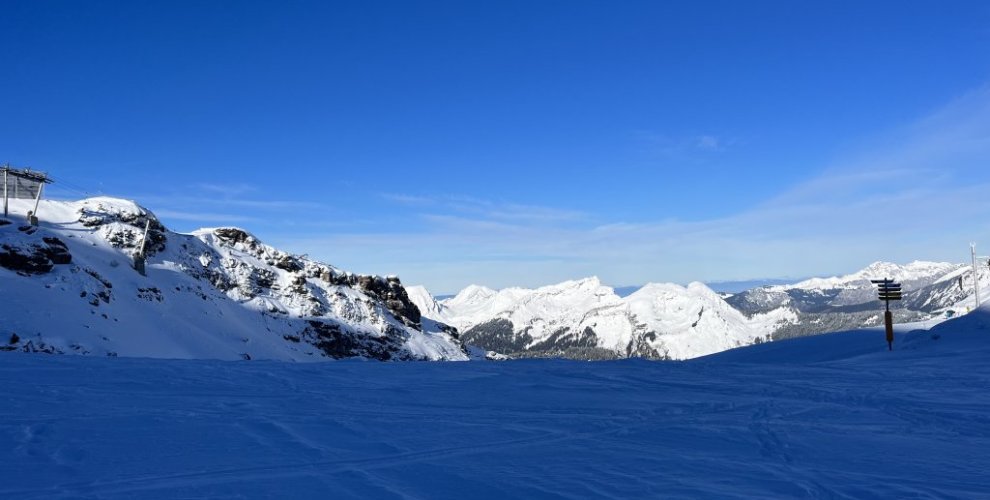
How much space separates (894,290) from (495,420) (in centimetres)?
3571

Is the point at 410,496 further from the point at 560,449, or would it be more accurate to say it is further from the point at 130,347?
the point at 130,347

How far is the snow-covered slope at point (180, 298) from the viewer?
4972 cm

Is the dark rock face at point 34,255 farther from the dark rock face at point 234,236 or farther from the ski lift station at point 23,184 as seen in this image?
the dark rock face at point 234,236

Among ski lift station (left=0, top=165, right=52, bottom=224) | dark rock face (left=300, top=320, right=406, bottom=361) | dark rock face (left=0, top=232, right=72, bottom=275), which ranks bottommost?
dark rock face (left=300, top=320, right=406, bottom=361)

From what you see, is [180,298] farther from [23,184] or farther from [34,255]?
[23,184]

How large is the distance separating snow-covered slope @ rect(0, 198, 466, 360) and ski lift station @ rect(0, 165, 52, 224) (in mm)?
2341

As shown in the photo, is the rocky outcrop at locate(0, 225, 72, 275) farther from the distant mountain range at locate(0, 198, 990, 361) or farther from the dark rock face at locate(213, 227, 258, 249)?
the dark rock face at locate(213, 227, 258, 249)

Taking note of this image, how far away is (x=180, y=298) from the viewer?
7512cm

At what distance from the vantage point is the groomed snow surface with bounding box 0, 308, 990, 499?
6.66m

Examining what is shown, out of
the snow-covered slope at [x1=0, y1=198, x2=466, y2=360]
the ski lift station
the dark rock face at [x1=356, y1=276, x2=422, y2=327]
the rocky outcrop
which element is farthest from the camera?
the dark rock face at [x1=356, y1=276, x2=422, y2=327]

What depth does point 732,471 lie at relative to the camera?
7.51 metres

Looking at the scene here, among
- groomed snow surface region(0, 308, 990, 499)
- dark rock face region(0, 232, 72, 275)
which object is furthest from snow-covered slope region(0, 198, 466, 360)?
groomed snow surface region(0, 308, 990, 499)

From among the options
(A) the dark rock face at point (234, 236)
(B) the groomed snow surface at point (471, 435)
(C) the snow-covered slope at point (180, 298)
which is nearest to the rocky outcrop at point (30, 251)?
(C) the snow-covered slope at point (180, 298)

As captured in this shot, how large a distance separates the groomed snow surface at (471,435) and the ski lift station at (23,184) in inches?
2847
